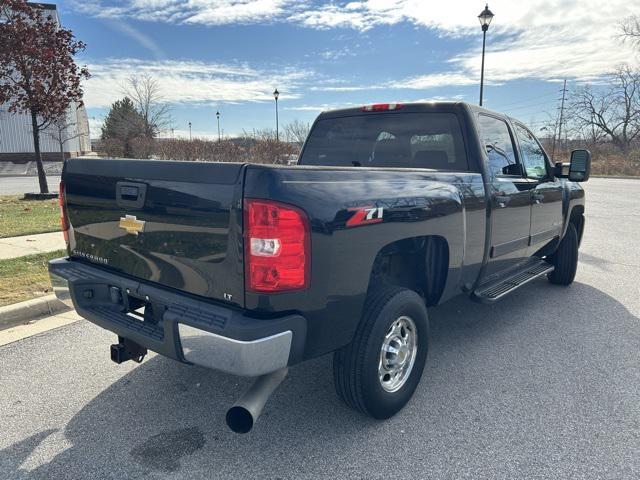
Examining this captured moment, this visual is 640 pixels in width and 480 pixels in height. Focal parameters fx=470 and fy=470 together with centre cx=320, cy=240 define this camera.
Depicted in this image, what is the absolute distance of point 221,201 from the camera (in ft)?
7.26

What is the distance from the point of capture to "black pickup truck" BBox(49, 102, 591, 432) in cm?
216

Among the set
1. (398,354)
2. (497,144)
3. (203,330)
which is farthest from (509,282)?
(203,330)

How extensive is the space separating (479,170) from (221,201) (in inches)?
89.3

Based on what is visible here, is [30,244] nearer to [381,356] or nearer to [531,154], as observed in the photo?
[381,356]

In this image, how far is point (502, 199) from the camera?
3.83m

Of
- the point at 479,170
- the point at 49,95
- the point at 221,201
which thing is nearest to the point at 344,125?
the point at 479,170

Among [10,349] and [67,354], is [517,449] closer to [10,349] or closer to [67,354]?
[67,354]

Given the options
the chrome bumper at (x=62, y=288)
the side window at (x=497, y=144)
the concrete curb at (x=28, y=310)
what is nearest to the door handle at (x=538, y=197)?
the side window at (x=497, y=144)

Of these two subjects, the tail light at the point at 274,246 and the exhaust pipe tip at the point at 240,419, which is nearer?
the tail light at the point at 274,246

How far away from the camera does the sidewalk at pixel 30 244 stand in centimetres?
646

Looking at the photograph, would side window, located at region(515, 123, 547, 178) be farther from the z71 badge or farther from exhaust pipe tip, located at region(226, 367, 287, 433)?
exhaust pipe tip, located at region(226, 367, 287, 433)

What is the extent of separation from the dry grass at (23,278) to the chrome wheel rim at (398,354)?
12.2ft

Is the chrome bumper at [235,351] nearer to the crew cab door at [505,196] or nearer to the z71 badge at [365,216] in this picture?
the z71 badge at [365,216]

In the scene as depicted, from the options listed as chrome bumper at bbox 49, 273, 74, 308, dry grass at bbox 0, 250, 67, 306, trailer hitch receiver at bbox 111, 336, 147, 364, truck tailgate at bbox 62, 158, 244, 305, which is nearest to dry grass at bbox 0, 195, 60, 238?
dry grass at bbox 0, 250, 67, 306
